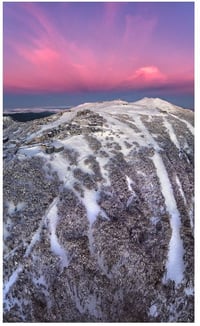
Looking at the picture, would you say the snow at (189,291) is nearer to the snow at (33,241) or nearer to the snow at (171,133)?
the snow at (33,241)

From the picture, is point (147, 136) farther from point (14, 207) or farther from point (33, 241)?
point (33, 241)

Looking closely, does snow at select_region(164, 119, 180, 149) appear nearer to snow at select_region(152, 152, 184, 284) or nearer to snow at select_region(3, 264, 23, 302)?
snow at select_region(152, 152, 184, 284)

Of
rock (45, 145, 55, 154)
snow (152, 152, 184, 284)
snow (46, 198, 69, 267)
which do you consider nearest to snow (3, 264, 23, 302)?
snow (46, 198, 69, 267)

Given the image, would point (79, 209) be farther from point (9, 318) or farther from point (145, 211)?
point (9, 318)

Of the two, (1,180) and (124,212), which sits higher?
(1,180)

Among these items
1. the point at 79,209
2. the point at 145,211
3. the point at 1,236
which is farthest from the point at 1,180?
the point at 145,211

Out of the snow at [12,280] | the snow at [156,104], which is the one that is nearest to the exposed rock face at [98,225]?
the snow at [12,280]

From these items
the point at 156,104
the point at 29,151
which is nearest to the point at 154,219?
the point at 29,151
